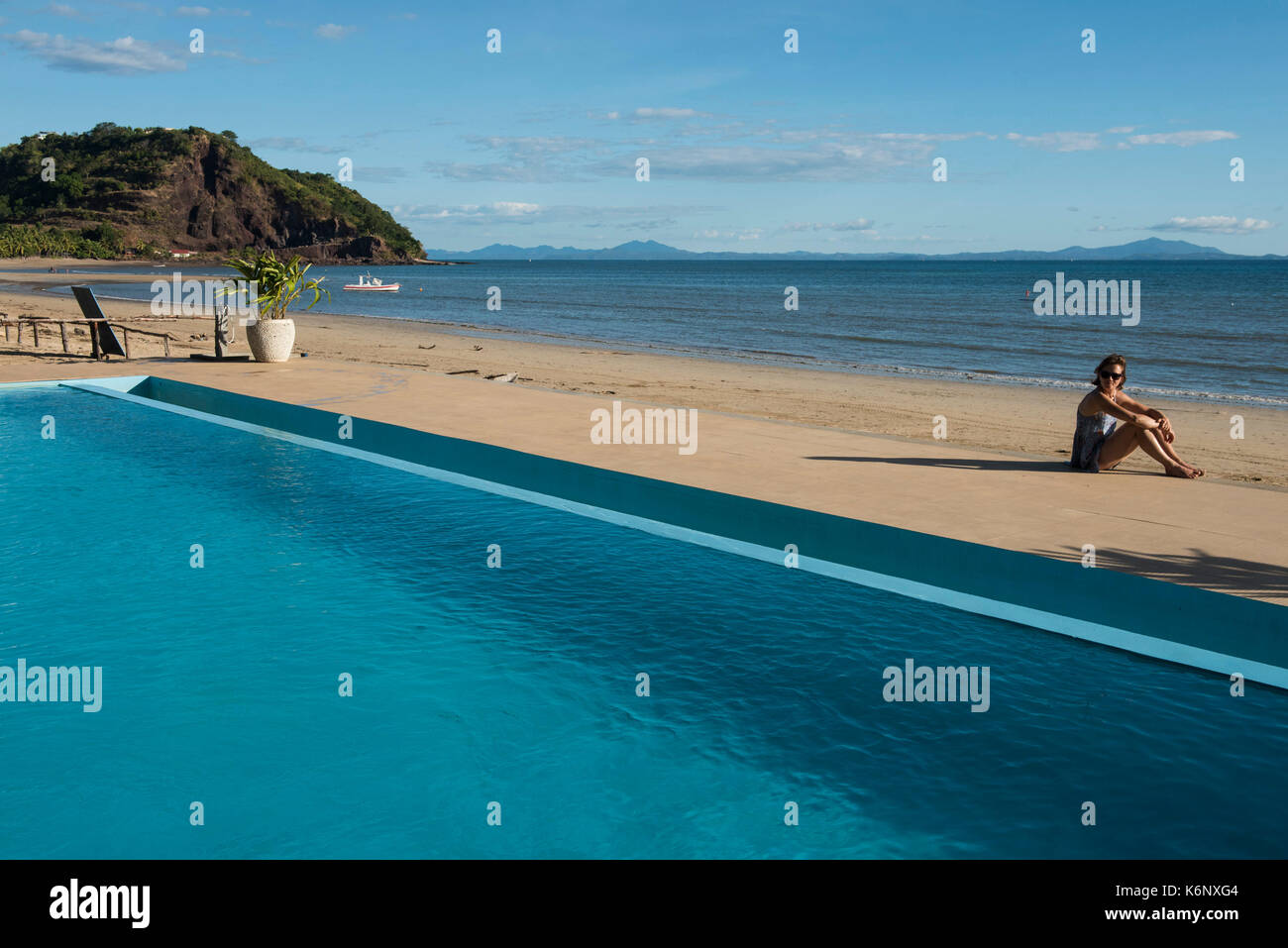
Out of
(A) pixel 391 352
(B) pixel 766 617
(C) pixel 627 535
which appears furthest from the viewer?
(A) pixel 391 352

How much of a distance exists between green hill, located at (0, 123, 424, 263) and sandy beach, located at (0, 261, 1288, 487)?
115 m

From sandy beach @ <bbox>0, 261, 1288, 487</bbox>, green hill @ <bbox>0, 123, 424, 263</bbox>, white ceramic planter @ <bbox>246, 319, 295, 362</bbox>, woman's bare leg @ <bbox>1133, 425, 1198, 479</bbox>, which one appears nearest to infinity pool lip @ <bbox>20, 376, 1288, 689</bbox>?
woman's bare leg @ <bbox>1133, 425, 1198, 479</bbox>

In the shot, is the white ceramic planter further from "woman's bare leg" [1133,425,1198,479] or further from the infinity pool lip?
"woman's bare leg" [1133,425,1198,479]

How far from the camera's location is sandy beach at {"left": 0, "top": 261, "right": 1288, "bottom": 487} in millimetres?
13078

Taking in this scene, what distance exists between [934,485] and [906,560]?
67.5 inches

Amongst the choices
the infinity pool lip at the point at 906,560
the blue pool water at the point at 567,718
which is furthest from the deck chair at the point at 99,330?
the blue pool water at the point at 567,718

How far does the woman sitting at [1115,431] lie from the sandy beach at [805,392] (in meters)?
0.40

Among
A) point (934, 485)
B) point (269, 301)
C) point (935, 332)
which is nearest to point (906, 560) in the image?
point (934, 485)

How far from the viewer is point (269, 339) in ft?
53.1

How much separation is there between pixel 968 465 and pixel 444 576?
4859 mm

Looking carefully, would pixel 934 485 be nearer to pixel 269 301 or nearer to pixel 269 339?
pixel 269 339

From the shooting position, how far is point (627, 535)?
7543 millimetres
